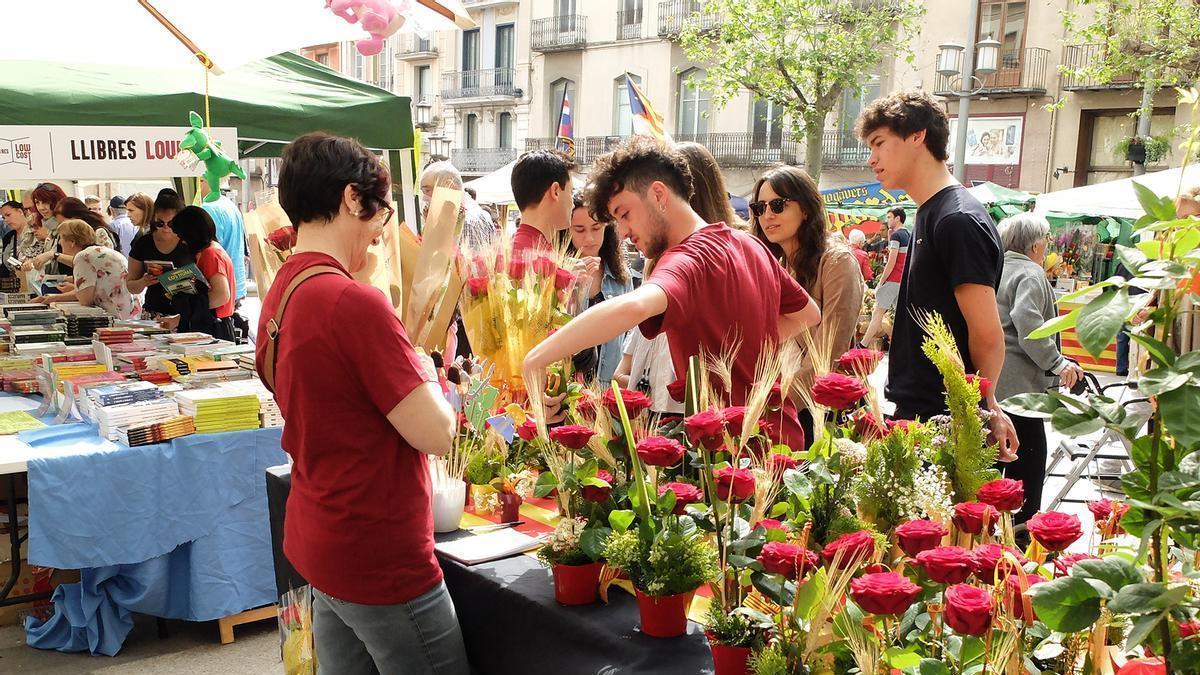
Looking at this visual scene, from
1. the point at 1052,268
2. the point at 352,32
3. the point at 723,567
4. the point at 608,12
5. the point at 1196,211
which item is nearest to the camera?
the point at 723,567

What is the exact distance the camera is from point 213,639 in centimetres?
343

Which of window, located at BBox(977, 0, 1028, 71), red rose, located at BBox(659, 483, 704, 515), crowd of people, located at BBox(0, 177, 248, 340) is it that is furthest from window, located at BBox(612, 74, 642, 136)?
red rose, located at BBox(659, 483, 704, 515)

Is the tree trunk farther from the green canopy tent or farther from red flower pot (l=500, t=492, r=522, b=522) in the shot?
red flower pot (l=500, t=492, r=522, b=522)

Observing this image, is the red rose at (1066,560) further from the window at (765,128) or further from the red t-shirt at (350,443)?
the window at (765,128)

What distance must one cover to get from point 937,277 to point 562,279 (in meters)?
0.95

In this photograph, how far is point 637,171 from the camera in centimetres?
212

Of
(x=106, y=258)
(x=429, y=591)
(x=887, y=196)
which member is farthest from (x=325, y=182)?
(x=887, y=196)

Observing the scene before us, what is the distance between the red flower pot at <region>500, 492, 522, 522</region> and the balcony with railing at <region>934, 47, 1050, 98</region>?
65.9ft

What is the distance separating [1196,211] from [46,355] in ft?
14.7

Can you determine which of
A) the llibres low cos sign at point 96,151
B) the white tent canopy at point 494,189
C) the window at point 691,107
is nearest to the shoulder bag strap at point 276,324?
the llibres low cos sign at point 96,151

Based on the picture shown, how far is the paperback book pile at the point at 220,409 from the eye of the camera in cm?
334

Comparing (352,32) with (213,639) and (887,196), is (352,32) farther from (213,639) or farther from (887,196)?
(887,196)

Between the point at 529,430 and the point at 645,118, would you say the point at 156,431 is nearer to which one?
the point at 529,430

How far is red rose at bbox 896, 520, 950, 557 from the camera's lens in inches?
46.3
